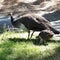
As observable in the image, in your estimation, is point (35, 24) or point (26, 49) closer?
point (26, 49)

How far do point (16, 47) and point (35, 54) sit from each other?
2.41 feet

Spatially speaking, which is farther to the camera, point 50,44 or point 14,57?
point 50,44

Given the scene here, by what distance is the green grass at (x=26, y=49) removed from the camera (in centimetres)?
811

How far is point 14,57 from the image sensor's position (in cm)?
812

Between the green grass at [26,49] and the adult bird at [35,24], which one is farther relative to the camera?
the adult bird at [35,24]

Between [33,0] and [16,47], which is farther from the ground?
[16,47]

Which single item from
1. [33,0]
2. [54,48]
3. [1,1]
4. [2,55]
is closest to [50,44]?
[54,48]

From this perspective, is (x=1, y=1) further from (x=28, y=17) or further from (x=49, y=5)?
(x=28, y=17)

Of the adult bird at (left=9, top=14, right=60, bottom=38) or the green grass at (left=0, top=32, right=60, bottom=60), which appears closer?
the green grass at (left=0, top=32, right=60, bottom=60)

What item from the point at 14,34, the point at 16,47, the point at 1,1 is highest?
the point at 16,47

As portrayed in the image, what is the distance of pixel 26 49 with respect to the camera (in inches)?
339

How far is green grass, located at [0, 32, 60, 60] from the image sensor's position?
26.6 feet

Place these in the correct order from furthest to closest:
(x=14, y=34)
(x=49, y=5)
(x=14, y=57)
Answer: (x=49, y=5)
(x=14, y=34)
(x=14, y=57)

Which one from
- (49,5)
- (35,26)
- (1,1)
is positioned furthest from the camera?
(1,1)
